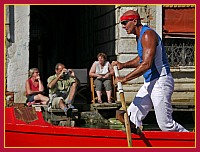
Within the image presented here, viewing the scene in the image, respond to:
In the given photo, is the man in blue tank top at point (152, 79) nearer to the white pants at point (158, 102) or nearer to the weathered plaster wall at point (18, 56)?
the white pants at point (158, 102)

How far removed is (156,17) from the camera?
42.4 ft

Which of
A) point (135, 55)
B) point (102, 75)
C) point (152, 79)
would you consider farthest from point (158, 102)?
point (135, 55)

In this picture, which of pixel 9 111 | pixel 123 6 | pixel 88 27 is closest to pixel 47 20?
pixel 88 27

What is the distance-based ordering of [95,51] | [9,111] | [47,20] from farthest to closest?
[47,20] < [95,51] < [9,111]

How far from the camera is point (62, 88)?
1134 cm

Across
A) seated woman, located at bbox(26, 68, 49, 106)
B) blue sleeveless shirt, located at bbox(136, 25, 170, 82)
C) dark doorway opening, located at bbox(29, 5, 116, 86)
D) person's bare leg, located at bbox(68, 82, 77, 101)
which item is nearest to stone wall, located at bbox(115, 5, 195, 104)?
person's bare leg, located at bbox(68, 82, 77, 101)

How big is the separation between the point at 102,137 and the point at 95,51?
8.91 m

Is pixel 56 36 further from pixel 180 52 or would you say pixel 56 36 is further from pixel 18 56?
pixel 180 52

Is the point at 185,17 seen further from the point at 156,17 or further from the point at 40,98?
the point at 40,98

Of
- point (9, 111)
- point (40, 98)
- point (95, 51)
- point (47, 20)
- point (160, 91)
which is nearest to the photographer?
point (160, 91)

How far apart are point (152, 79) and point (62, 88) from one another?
481 cm

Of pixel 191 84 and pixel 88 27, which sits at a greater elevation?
pixel 88 27

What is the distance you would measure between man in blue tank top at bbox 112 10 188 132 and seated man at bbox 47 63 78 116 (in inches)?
164

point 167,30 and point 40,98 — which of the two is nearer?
point 40,98
